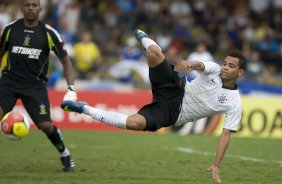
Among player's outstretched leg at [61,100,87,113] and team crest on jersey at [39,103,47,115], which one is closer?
player's outstretched leg at [61,100,87,113]

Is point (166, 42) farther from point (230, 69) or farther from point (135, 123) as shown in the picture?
point (135, 123)

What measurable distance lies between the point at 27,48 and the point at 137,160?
3278mm

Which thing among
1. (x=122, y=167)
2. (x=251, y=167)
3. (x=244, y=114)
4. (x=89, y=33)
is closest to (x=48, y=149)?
(x=122, y=167)

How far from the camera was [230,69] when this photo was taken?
10.2 m

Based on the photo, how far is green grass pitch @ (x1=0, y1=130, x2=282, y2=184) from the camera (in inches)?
407

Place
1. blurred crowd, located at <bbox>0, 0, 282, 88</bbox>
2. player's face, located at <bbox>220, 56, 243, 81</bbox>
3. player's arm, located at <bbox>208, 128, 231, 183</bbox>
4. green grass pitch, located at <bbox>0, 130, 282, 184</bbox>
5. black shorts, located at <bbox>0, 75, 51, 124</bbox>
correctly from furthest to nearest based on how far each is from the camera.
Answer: blurred crowd, located at <bbox>0, 0, 282, 88</bbox> → black shorts, located at <bbox>0, 75, 51, 124</bbox> → green grass pitch, located at <bbox>0, 130, 282, 184</bbox> → player's face, located at <bbox>220, 56, 243, 81</bbox> → player's arm, located at <bbox>208, 128, 231, 183</bbox>

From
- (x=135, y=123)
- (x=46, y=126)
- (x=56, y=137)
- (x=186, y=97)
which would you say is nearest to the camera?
(x=135, y=123)

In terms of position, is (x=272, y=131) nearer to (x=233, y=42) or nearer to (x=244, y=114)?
(x=244, y=114)

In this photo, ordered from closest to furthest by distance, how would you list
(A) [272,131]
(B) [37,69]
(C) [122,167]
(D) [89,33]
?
1. (B) [37,69]
2. (C) [122,167]
3. (A) [272,131]
4. (D) [89,33]

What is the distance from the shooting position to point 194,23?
2647 centimetres

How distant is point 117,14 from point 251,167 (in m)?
13.6

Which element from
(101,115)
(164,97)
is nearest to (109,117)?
(101,115)

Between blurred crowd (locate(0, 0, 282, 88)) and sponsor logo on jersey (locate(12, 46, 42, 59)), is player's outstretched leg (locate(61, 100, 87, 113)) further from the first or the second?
blurred crowd (locate(0, 0, 282, 88))

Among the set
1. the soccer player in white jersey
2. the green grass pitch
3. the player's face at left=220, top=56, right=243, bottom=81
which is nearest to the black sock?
the green grass pitch
